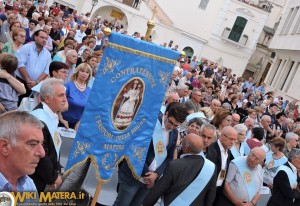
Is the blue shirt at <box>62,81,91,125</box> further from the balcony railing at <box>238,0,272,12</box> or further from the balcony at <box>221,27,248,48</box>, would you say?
the balcony railing at <box>238,0,272,12</box>

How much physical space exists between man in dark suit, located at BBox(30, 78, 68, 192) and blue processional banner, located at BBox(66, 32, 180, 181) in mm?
248

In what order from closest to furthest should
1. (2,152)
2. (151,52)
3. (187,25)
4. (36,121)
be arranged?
(2,152) → (36,121) → (151,52) → (187,25)

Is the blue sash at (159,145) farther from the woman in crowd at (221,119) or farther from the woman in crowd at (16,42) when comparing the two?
the woman in crowd at (16,42)

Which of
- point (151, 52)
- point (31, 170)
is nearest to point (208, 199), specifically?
point (151, 52)

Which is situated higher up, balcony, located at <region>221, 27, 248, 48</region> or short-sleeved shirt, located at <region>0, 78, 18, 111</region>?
balcony, located at <region>221, 27, 248, 48</region>

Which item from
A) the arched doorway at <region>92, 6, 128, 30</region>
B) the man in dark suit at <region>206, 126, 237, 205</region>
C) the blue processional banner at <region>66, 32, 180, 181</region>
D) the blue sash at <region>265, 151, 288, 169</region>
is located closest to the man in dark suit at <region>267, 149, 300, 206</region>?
the man in dark suit at <region>206, 126, 237, 205</region>

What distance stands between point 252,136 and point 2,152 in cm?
679

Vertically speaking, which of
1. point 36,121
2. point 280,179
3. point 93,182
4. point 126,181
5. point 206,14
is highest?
point 206,14

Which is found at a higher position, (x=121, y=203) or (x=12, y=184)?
(x=12, y=184)

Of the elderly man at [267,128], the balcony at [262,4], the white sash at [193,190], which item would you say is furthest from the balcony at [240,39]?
the white sash at [193,190]

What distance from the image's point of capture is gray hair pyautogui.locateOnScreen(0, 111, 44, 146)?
2756mm

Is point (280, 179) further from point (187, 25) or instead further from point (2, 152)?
point (187, 25)

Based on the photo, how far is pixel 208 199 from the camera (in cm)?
505

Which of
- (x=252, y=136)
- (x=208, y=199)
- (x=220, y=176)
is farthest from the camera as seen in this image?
(x=252, y=136)
